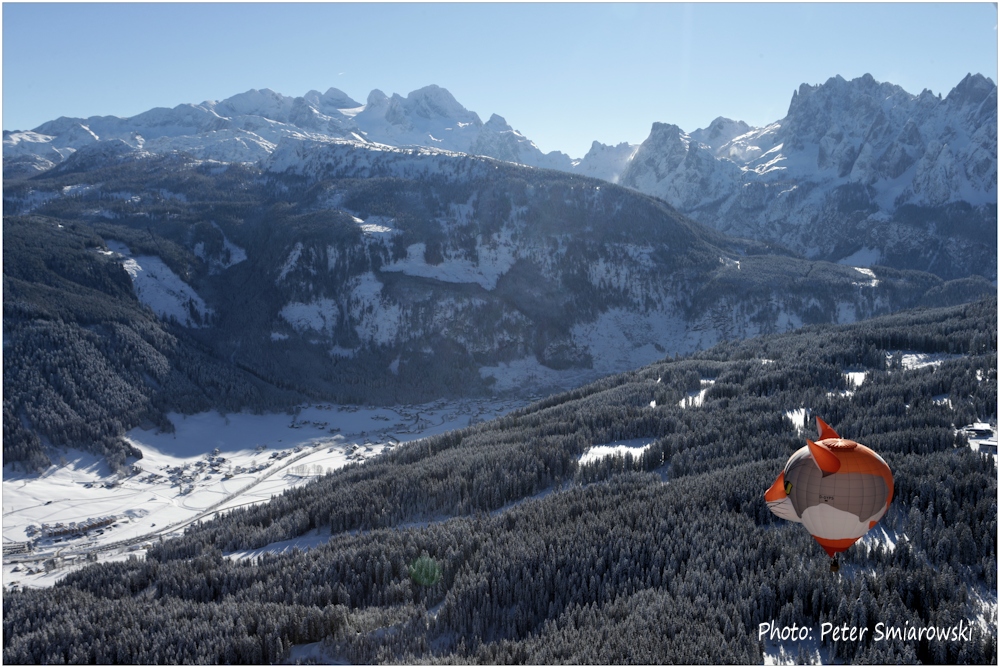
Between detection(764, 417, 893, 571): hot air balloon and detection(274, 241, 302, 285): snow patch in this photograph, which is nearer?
detection(764, 417, 893, 571): hot air balloon

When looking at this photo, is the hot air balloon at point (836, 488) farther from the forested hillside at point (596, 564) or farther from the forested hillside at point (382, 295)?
the forested hillside at point (382, 295)

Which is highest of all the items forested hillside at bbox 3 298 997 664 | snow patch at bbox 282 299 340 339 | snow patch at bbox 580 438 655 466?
snow patch at bbox 282 299 340 339

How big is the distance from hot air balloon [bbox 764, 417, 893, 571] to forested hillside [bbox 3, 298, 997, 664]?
3.35 metres

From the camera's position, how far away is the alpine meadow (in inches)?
894

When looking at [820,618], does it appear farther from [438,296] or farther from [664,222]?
[664,222]

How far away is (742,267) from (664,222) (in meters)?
28.6

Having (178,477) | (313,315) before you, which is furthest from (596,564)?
(313,315)

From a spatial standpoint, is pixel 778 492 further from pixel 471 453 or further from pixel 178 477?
pixel 178 477

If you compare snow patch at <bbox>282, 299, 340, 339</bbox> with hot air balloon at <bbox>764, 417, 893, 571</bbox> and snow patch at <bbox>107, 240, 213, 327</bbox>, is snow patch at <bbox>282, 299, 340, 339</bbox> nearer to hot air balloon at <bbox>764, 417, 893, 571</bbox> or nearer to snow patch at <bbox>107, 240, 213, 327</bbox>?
snow patch at <bbox>107, 240, 213, 327</bbox>

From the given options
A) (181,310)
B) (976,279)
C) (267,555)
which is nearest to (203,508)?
(267,555)

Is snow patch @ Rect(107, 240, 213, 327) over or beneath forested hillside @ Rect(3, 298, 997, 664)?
over

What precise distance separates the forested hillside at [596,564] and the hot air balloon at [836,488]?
132 inches

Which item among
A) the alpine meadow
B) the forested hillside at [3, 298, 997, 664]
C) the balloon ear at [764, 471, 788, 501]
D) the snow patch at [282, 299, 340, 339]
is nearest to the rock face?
the snow patch at [282, 299, 340, 339]

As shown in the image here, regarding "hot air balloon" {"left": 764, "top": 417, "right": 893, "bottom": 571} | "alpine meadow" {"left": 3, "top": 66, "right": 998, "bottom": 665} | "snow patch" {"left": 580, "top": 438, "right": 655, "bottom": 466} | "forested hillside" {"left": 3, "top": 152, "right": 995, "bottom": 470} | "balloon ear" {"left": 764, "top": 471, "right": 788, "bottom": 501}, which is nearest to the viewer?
"hot air balloon" {"left": 764, "top": 417, "right": 893, "bottom": 571}
